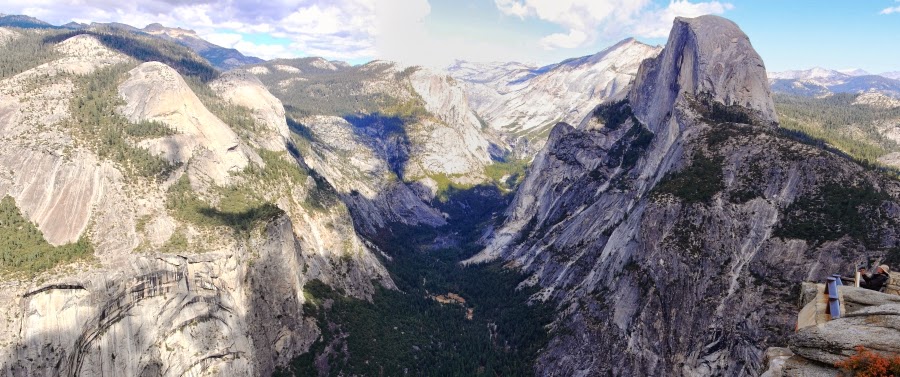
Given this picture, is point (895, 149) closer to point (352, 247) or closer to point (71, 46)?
point (352, 247)

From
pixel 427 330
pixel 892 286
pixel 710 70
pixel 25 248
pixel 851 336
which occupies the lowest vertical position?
pixel 427 330

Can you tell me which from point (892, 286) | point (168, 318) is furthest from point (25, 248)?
point (892, 286)

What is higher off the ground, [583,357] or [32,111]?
[32,111]

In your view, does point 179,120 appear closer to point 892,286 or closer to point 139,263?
point 139,263

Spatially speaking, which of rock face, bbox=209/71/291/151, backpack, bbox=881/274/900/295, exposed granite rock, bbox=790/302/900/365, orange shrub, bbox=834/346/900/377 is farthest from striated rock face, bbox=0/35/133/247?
backpack, bbox=881/274/900/295

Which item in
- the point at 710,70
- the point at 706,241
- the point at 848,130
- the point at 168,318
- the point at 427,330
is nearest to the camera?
the point at 168,318

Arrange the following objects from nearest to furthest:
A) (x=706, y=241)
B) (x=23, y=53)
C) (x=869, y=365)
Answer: (x=869, y=365) < (x=706, y=241) < (x=23, y=53)

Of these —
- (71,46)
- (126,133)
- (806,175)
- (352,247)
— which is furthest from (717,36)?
(71,46)
